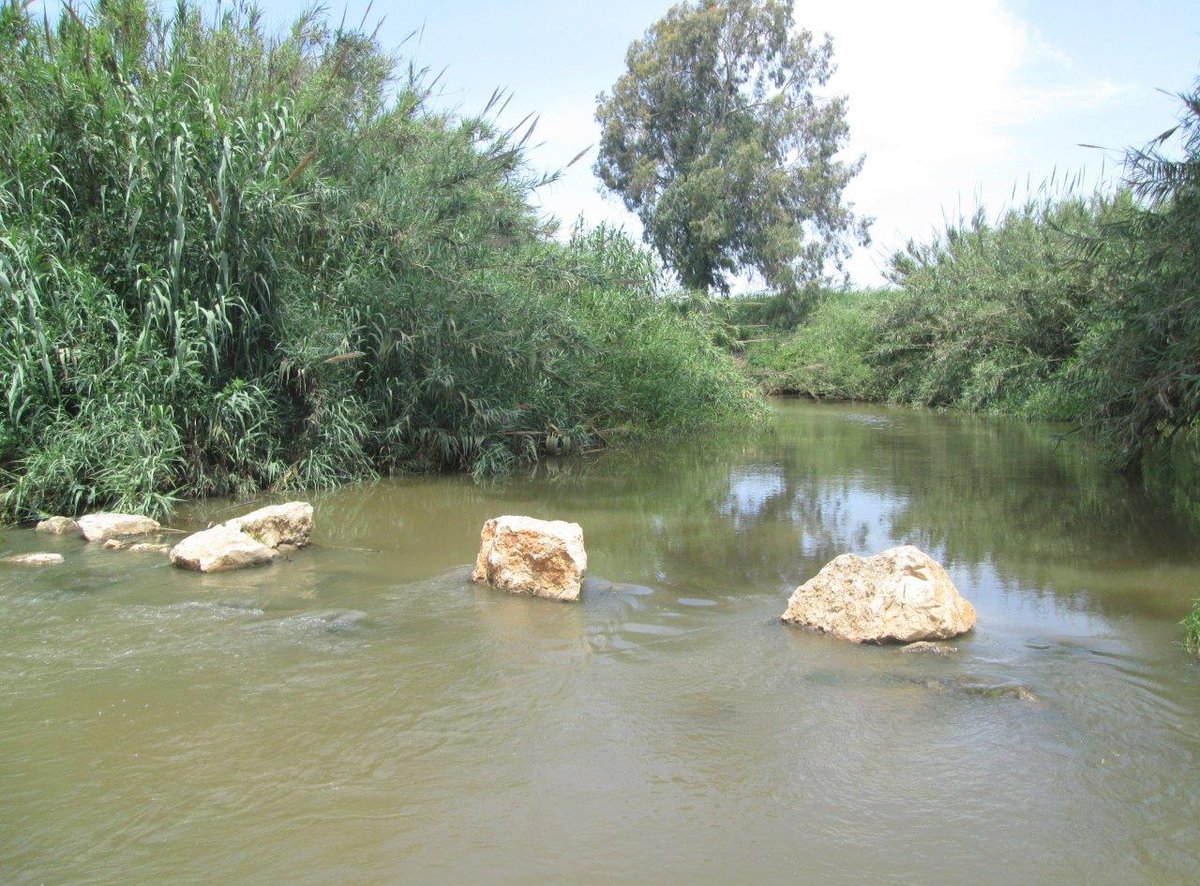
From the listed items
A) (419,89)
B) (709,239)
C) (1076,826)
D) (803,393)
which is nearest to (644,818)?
(1076,826)

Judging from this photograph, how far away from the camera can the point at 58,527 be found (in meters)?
8.11

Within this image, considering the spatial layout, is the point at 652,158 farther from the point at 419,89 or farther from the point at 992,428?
the point at 419,89

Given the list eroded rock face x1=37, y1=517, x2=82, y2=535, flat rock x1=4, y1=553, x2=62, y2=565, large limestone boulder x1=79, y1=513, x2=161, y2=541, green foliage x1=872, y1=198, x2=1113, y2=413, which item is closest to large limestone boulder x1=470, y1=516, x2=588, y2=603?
flat rock x1=4, y1=553, x2=62, y2=565

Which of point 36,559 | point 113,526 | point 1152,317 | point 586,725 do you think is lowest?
point 586,725

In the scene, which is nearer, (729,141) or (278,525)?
(278,525)

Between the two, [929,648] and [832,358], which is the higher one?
[832,358]

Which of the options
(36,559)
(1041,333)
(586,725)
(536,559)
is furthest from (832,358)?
(586,725)

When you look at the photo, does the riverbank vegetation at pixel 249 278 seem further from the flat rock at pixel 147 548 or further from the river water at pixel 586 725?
the river water at pixel 586 725

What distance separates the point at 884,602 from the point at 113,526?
6092 millimetres

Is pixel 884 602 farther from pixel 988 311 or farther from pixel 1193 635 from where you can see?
pixel 988 311

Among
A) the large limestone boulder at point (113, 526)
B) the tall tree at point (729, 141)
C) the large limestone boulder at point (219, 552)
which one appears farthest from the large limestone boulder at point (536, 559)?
the tall tree at point (729, 141)

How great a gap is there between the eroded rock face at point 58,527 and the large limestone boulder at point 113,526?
157 millimetres

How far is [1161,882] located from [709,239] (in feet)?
106

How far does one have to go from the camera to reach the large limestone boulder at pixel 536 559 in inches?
253
